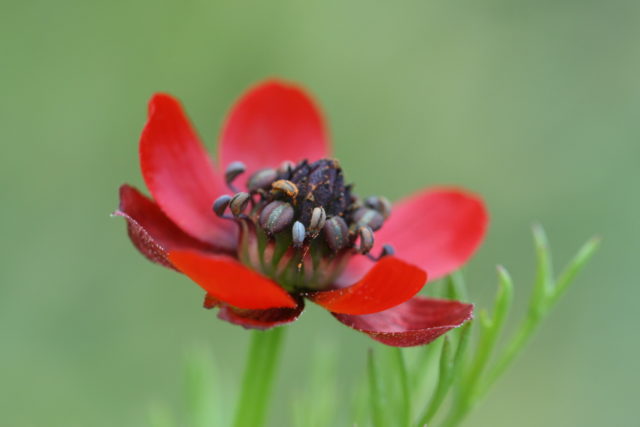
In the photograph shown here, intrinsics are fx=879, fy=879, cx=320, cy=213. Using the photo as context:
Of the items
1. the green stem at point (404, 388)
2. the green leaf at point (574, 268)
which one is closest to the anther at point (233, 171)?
the green stem at point (404, 388)

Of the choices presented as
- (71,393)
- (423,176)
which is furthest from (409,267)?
(423,176)

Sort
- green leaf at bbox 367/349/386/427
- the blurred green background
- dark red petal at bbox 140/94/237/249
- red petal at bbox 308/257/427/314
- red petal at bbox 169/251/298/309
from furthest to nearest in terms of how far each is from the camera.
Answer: the blurred green background
dark red petal at bbox 140/94/237/249
green leaf at bbox 367/349/386/427
red petal at bbox 308/257/427/314
red petal at bbox 169/251/298/309

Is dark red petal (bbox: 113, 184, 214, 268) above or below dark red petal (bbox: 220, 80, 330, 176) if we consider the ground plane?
below

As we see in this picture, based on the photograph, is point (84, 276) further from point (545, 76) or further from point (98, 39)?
point (545, 76)

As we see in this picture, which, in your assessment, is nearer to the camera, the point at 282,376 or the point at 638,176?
the point at 282,376

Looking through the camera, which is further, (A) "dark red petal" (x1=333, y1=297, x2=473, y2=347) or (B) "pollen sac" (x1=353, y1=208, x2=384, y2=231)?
(B) "pollen sac" (x1=353, y1=208, x2=384, y2=231)

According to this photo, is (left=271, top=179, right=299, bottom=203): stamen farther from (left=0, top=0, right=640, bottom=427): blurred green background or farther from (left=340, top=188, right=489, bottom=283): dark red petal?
(left=0, top=0, right=640, bottom=427): blurred green background

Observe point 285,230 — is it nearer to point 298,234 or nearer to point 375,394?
point 298,234

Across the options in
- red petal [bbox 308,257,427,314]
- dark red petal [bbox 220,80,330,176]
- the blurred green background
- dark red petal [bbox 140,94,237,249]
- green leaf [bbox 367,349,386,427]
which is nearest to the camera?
red petal [bbox 308,257,427,314]

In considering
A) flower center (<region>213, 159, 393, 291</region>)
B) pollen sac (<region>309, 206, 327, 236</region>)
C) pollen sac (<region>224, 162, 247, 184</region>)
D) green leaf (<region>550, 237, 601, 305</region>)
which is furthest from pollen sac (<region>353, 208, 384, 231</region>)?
green leaf (<region>550, 237, 601, 305</region>)

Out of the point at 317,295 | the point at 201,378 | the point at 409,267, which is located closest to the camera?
the point at 409,267
